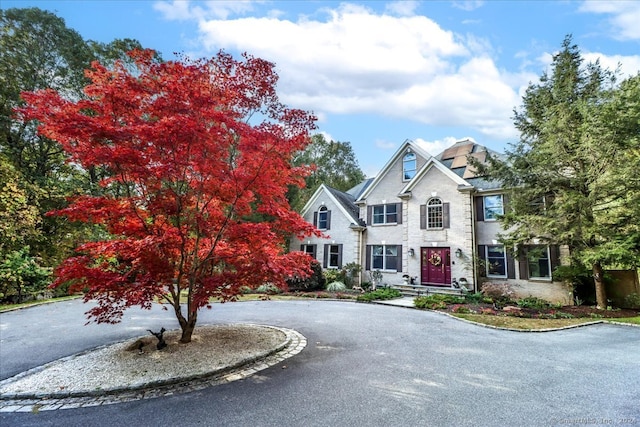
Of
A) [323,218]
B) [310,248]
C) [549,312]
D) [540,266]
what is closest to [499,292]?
[549,312]

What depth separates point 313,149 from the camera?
31.9 m

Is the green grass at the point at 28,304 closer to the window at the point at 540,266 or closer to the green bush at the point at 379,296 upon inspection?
the green bush at the point at 379,296

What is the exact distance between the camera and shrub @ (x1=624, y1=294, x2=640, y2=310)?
1069cm

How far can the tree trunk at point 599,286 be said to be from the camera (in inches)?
432

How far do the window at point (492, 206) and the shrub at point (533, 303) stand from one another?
403 centimetres

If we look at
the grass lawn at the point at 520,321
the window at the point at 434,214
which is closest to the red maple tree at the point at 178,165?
the grass lawn at the point at 520,321

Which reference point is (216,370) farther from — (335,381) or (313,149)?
(313,149)

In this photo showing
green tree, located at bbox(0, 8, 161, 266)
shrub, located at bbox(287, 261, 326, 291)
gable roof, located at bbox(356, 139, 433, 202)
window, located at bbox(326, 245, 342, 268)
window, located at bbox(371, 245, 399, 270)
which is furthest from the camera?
window, located at bbox(326, 245, 342, 268)

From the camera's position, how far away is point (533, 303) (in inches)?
473

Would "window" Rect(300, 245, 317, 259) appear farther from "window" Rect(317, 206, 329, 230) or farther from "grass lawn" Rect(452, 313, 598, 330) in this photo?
"grass lawn" Rect(452, 313, 598, 330)

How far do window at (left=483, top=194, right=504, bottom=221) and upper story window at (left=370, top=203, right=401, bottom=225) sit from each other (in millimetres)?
4574

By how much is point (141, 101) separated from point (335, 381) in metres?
5.92

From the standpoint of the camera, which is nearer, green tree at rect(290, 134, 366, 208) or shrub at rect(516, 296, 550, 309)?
shrub at rect(516, 296, 550, 309)

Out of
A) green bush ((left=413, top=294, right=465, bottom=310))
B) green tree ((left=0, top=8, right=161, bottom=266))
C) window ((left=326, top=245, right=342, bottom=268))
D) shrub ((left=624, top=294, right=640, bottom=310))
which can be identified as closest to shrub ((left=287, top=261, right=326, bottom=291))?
window ((left=326, top=245, right=342, bottom=268))
